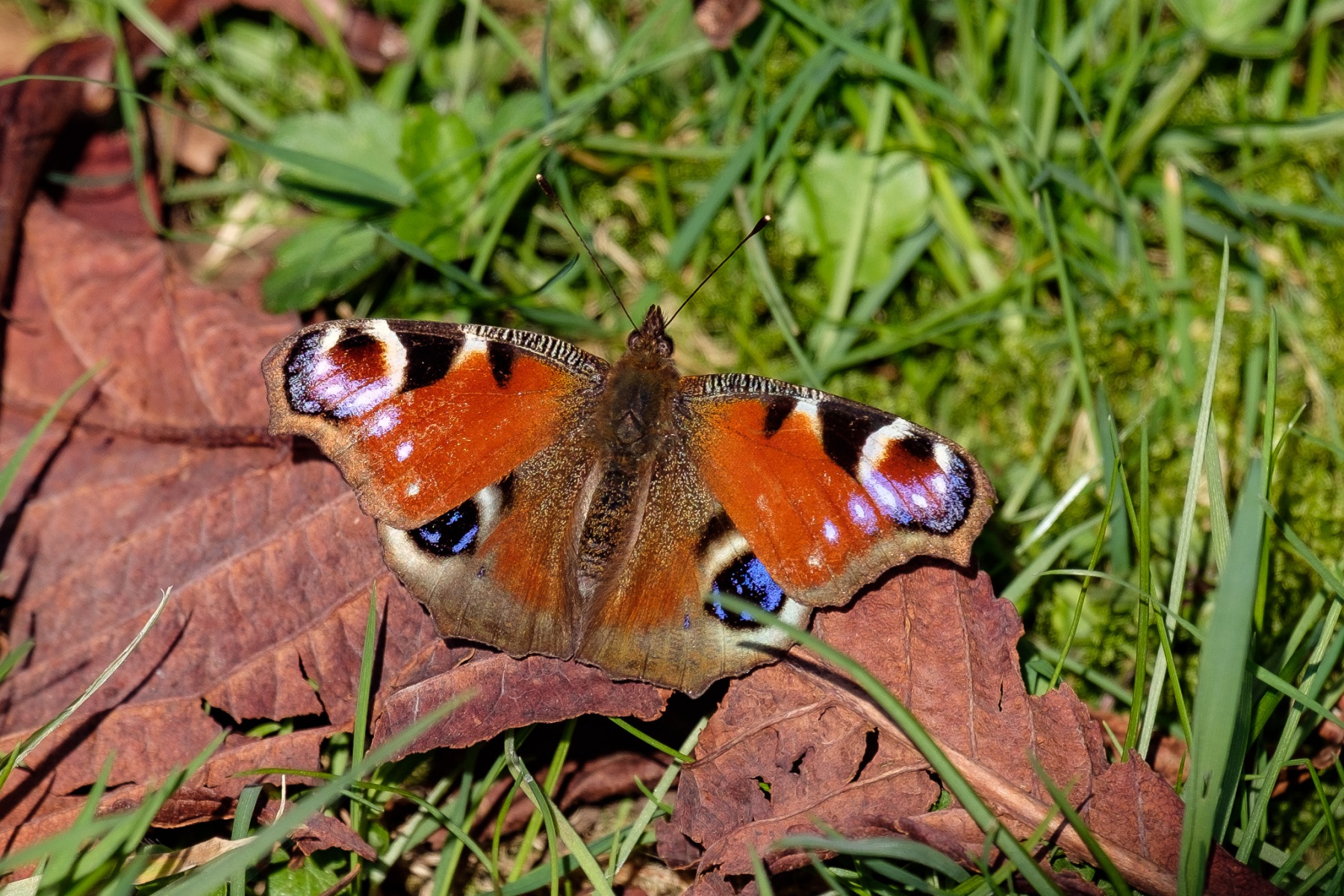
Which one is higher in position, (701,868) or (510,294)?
(510,294)

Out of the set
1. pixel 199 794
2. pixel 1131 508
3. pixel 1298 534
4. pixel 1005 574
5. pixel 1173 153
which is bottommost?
pixel 199 794

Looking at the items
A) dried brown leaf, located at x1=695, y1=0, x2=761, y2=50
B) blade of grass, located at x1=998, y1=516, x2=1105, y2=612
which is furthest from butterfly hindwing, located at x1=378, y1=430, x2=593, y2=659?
dried brown leaf, located at x1=695, y1=0, x2=761, y2=50

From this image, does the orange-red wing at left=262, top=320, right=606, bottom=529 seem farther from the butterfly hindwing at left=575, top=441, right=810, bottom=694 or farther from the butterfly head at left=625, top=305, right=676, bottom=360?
the butterfly hindwing at left=575, top=441, right=810, bottom=694

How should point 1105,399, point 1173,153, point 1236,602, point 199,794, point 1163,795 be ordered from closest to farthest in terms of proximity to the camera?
point 1236,602
point 1163,795
point 199,794
point 1105,399
point 1173,153

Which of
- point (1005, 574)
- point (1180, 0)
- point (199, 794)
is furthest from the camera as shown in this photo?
point (1180, 0)

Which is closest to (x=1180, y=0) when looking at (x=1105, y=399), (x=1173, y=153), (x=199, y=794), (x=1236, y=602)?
(x=1173, y=153)

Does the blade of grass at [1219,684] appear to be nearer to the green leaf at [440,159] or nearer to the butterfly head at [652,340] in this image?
the butterfly head at [652,340]

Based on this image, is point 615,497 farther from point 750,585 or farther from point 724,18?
point 724,18

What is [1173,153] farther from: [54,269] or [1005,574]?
[54,269]
